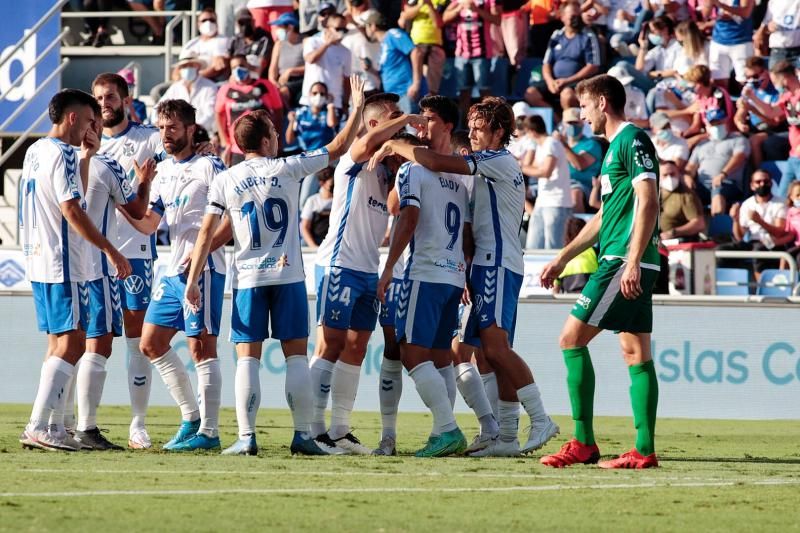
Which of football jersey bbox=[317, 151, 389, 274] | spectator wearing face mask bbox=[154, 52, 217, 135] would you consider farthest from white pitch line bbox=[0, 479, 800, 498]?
spectator wearing face mask bbox=[154, 52, 217, 135]

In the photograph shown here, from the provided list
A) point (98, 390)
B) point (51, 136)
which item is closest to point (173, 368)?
point (98, 390)

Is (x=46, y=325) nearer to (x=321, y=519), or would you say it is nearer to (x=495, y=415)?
(x=495, y=415)

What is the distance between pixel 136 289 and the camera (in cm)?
1033

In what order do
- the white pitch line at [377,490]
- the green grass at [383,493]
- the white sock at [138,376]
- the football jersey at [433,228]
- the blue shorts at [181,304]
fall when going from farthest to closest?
the white sock at [138,376] < the blue shorts at [181,304] < the football jersey at [433,228] < the white pitch line at [377,490] < the green grass at [383,493]

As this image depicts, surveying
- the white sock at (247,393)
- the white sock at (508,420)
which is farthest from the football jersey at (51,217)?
the white sock at (508,420)

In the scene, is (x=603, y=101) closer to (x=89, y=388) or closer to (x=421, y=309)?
(x=421, y=309)

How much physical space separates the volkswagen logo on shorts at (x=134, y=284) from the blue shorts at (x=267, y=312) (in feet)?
4.88

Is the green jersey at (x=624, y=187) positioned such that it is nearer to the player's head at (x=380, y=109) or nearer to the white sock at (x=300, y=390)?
the player's head at (x=380, y=109)

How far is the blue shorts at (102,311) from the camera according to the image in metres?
9.70

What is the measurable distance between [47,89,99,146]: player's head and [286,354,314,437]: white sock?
2050 millimetres

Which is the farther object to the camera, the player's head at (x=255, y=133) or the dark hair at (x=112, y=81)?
the dark hair at (x=112, y=81)

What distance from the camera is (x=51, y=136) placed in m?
9.48

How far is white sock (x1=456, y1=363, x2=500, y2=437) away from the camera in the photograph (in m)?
9.67

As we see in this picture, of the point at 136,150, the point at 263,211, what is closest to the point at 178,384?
the point at 263,211
